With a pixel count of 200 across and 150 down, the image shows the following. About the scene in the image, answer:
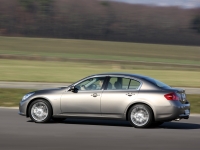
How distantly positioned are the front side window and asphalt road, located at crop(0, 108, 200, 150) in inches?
35.4

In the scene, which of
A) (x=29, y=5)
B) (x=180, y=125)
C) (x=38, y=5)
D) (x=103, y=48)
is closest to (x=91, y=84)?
(x=180, y=125)

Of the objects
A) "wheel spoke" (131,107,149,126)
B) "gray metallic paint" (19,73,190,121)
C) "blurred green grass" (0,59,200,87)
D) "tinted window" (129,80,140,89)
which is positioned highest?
"blurred green grass" (0,59,200,87)

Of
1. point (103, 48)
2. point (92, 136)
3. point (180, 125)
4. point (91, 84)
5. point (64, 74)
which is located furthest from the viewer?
point (103, 48)

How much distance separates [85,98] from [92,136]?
6.01ft

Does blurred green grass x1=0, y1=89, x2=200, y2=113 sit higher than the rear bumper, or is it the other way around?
blurred green grass x1=0, y1=89, x2=200, y2=113

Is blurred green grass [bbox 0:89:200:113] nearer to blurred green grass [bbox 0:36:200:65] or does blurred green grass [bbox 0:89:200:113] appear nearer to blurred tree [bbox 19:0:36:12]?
blurred green grass [bbox 0:36:200:65]

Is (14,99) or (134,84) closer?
(134,84)

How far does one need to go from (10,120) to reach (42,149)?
438cm

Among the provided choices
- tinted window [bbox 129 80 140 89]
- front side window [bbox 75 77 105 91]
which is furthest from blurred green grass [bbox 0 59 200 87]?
tinted window [bbox 129 80 140 89]

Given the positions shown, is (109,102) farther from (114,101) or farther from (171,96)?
(171,96)

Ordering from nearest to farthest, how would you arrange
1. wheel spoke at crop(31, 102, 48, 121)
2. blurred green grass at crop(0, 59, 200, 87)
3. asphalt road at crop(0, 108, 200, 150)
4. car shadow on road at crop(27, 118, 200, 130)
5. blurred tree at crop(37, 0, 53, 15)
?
1. asphalt road at crop(0, 108, 200, 150)
2. wheel spoke at crop(31, 102, 48, 121)
3. car shadow on road at crop(27, 118, 200, 130)
4. blurred green grass at crop(0, 59, 200, 87)
5. blurred tree at crop(37, 0, 53, 15)

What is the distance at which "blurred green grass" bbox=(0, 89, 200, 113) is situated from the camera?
18422 mm

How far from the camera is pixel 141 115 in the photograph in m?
12.0

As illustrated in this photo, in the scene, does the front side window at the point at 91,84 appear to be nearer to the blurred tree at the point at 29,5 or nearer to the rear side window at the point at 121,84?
the rear side window at the point at 121,84
